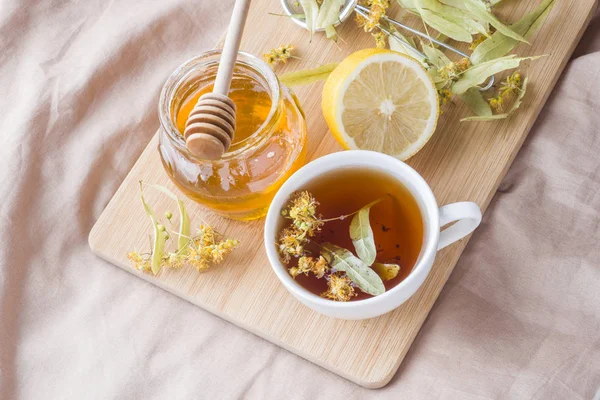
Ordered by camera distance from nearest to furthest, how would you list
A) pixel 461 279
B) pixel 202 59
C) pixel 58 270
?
pixel 202 59 < pixel 461 279 < pixel 58 270

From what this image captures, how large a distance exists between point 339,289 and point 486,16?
0.46 metres

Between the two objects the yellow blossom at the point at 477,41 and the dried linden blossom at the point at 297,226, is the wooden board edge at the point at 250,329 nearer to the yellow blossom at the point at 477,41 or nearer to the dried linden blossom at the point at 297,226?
the dried linden blossom at the point at 297,226

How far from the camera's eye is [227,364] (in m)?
1.21

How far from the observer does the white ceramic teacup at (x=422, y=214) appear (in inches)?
37.7

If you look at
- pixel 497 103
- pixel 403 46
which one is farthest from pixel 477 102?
pixel 403 46

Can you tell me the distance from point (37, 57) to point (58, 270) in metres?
0.38

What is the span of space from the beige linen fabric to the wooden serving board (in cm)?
6

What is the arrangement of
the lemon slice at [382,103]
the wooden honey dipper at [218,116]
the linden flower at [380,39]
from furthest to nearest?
the linden flower at [380,39] → the lemon slice at [382,103] → the wooden honey dipper at [218,116]

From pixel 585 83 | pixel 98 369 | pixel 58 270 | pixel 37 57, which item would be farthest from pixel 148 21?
pixel 585 83

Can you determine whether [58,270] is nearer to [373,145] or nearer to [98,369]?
[98,369]

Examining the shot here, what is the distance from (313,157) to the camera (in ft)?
3.91

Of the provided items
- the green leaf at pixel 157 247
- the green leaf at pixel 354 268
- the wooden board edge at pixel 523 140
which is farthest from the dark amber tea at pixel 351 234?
the green leaf at pixel 157 247

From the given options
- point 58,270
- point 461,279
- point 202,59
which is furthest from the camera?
point 58,270

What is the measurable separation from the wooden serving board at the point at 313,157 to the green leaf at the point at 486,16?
0.24 feet
